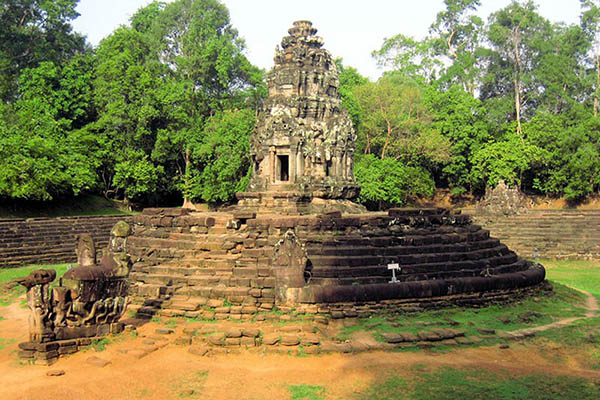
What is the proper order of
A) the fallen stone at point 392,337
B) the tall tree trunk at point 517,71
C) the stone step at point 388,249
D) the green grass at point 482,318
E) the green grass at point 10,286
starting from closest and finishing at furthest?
the fallen stone at point 392,337 → the green grass at point 482,318 → the stone step at point 388,249 → the green grass at point 10,286 → the tall tree trunk at point 517,71

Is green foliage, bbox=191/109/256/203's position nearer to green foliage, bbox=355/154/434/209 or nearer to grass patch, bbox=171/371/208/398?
green foliage, bbox=355/154/434/209

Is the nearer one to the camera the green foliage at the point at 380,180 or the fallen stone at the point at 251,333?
the fallen stone at the point at 251,333

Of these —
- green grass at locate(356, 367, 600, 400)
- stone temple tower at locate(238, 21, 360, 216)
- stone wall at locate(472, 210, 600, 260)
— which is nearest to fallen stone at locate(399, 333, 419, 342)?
green grass at locate(356, 367, 600, 400)

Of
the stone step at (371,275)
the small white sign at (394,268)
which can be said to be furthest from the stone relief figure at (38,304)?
the small white sign at (394,268)

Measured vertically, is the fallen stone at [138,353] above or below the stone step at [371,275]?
below

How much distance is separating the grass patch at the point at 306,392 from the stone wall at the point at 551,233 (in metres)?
18.1

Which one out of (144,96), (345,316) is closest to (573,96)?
(144,96)

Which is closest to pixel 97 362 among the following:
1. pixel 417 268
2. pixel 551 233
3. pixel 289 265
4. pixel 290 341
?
pixel 290 341

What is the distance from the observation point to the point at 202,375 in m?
7.10

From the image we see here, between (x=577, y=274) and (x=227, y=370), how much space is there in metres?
15.5

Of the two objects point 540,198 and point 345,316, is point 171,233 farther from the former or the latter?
point 540,198

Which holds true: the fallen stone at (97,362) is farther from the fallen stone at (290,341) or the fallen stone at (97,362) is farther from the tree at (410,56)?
the tree at (410,56)

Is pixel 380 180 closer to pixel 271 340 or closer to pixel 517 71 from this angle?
pixel 517 71

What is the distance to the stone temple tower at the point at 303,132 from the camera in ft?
59.5
